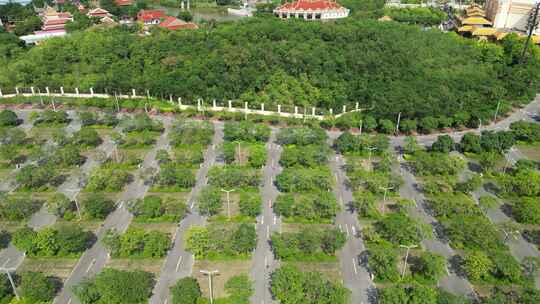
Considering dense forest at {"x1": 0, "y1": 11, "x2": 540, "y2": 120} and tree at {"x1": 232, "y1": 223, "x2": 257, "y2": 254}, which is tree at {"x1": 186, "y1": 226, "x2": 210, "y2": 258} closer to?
tree at {"x1": 232, "y1": 223, "x2": 257, "y2": 254}

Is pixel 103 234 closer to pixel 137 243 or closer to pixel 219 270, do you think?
pixel 137 243

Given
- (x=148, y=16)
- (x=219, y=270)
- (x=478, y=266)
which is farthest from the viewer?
(x=148, y=16)

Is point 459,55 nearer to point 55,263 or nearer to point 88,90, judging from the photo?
point 88,90

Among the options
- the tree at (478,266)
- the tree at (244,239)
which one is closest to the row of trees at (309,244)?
the tree at (244,239)

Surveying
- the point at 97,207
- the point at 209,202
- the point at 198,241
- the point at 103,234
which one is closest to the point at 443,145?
the point at 209,202

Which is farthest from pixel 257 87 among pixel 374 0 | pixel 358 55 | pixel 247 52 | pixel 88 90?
pixel 374 0

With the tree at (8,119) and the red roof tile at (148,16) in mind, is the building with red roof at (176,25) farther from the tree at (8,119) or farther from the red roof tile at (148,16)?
the tree at (8,119)
